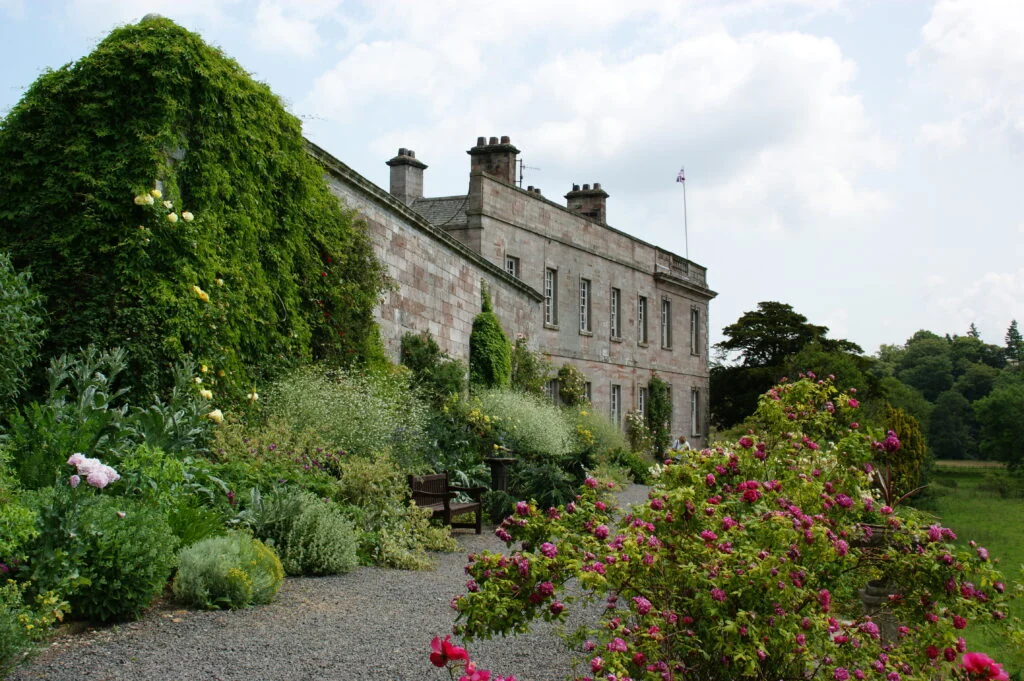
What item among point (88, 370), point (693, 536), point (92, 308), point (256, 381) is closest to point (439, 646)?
point (693, 536)

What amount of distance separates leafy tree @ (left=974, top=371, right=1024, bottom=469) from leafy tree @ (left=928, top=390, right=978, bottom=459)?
20235 mm

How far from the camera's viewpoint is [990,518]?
20.8 meters

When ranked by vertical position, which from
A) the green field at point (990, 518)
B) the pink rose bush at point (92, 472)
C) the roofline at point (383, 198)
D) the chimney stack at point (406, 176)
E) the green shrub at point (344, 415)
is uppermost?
the chimney stack at point (406, 176)

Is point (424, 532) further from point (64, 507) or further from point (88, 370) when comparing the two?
point (64, 507)

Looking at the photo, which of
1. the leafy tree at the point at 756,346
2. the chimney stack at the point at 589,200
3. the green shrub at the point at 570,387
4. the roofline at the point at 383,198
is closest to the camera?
the roofline at the point at 383,198

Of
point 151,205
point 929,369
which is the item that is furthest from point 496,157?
point 929,369

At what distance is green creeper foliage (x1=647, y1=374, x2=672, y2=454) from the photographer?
29.6 meters

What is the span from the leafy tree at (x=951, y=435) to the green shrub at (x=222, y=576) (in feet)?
179

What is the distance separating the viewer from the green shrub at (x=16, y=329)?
7.16 m

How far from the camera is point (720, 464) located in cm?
413

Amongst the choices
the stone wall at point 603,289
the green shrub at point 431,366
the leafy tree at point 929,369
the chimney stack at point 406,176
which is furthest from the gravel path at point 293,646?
the leafy tree at point 929,369

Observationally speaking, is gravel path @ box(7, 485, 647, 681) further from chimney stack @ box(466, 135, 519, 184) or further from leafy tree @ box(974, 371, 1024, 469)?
leafy tree @ box(974, 371, 1024, 469)

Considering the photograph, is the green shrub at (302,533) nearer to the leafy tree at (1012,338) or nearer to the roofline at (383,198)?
the roofline at (383,198)

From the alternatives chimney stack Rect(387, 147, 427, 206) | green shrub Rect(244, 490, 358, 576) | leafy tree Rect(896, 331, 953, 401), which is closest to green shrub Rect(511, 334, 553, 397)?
chimney stack Rect(387, 147, 427, 206)
